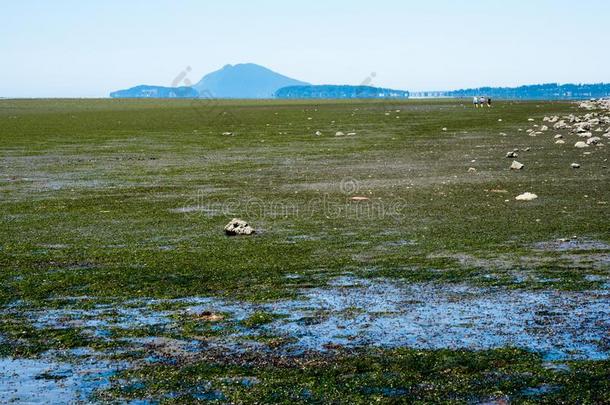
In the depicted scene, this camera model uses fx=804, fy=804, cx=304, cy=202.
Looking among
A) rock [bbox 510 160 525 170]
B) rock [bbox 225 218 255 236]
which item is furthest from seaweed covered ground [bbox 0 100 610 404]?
rock [bbox 510 160 525 170]

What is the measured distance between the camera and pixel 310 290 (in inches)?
507

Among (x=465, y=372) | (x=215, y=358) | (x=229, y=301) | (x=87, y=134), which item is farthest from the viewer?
(x=87, y=134)

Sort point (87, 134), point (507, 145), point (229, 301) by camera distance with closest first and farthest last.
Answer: point (229, 301)
point (507, 145)
point (87, 134)

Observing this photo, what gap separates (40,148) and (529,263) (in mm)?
38271

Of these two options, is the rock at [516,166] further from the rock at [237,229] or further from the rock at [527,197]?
the rock at [237,229]

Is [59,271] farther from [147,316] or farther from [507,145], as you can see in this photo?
[507,145]

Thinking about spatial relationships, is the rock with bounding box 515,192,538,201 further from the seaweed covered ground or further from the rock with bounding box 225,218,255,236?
the rock with bounding box 225,218,255,236

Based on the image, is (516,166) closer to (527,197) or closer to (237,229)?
(527,197)

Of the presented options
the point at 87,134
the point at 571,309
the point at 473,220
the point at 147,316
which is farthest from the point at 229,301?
the point at 87,134

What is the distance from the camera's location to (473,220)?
1919 centimetres

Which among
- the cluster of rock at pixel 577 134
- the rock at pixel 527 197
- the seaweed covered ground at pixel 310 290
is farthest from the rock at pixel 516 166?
the rock at pixel 527 197

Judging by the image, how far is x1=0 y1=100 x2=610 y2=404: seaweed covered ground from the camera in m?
8.81

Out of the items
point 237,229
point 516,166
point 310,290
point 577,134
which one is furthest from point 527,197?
point 577,134

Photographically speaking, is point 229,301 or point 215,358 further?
point 229,301
